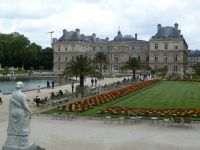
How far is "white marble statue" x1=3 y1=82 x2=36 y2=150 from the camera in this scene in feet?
45.0

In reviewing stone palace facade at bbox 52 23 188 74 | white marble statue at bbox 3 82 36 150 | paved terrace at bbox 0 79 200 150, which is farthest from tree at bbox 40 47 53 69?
white marble statue at bbox 3 82 36 150

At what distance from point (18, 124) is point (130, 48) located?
10486 centimetres

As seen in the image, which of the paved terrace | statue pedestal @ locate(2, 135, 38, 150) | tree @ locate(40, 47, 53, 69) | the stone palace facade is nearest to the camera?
statue pedestal @ locate(2, 135, 38, 150)

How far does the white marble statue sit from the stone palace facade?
3852 inches

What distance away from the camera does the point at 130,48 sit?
386 feet

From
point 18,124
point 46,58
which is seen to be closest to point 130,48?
point 46,58

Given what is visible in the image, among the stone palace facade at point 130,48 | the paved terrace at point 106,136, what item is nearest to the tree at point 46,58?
the stone palace facade at point 130,48

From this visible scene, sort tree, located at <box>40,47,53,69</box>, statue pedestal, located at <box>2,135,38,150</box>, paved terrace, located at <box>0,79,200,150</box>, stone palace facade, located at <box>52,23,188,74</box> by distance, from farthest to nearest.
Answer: tree, located at <box>40,47,53,69</box> < stone palace facade, located at <box>52,23,188,74</box> < paved terrace, located at <box>0,79,200,150</box> < statue pedestal, located at <box>2,135,38,150</box>

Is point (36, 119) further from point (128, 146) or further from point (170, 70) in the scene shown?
point (170, 70)

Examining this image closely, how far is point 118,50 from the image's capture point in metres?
119

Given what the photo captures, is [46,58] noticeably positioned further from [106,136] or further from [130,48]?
[106,136]

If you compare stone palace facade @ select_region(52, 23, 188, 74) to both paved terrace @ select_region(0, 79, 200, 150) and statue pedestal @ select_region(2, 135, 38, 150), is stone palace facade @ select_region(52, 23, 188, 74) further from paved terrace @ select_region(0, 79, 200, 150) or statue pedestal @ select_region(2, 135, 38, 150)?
statue pedestal @ select_region(2, 135, 38, 150)

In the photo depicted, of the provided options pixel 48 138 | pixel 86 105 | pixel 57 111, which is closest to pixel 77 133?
pixel 48 138

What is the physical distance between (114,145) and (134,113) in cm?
797
